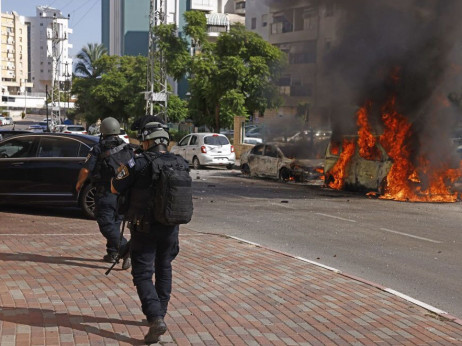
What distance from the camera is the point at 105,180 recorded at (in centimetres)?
711

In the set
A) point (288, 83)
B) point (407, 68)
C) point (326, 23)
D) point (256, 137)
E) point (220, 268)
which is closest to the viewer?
point (220, 268)

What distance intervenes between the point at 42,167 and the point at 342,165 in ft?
30.4

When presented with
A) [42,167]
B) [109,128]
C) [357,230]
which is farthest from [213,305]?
[42,167]

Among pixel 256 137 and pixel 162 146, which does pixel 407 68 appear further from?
pixel 256 137

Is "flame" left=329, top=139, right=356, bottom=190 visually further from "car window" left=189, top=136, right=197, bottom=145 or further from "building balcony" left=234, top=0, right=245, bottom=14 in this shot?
"building balcony" left=234, top=0, right=245, bottom=14

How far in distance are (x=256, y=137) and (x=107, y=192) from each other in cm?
3021

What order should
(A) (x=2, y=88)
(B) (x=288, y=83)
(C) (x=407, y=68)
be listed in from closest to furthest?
(C) (x=407, y=68) < (B) (x=288, y=83) < (A) (x=2, y=88)

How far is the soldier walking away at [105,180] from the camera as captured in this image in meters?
7.02

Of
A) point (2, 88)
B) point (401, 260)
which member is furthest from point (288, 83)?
point (2, 88)

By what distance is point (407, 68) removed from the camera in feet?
60.7

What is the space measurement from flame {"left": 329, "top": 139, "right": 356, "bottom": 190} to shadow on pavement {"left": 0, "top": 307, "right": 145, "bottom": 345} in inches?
521

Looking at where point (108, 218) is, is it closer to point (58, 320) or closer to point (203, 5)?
point (58, 320)

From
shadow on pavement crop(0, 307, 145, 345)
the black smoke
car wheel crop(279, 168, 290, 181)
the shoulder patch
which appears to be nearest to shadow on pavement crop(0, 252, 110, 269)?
shadow on pavement crop(0, 307, 145, 345)

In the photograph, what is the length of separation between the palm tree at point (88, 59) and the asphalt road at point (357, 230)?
49173 millimetres
